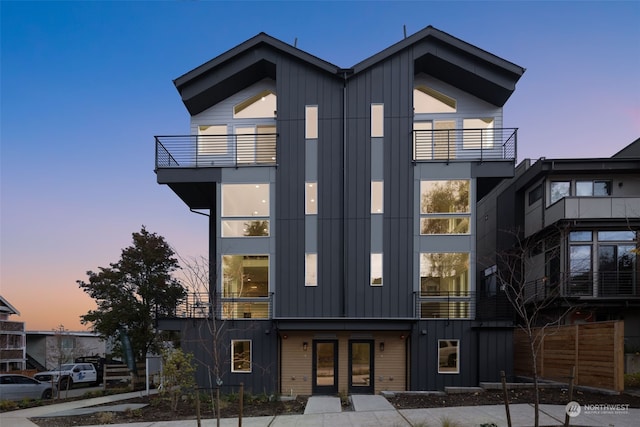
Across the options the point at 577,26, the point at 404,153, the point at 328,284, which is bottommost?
the point at 328,284

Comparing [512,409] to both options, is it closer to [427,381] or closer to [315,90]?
[427,381]

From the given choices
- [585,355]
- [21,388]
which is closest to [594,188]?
[585,355]

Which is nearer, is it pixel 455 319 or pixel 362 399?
pixel 362 399

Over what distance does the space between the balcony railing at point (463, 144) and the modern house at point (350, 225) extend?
56 millimetres

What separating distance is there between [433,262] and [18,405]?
51.1ft

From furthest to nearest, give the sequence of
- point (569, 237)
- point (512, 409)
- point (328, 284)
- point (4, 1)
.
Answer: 1. point (569, 237)
2. point (328, 284)
3. point (4, 1)
4. point (512, 409)

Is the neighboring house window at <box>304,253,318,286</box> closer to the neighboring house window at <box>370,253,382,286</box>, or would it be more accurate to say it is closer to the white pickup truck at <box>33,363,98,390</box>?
the neighboring house window at <box>370,253,382,286</box>

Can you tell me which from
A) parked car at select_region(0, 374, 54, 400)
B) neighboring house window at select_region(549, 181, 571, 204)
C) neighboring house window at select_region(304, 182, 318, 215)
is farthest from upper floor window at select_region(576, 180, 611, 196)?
parked car at select_region(0, 374, 54, 400)

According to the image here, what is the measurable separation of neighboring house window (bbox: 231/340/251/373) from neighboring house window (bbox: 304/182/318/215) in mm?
5348

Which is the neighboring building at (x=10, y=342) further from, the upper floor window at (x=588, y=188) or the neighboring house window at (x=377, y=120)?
the upper floor window at (x=588, y=188)

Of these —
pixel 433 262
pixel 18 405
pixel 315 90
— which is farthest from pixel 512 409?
pixel 18 405

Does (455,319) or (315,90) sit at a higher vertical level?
(315,90)

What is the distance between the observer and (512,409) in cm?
978

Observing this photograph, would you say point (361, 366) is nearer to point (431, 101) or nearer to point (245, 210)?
point (245, 210)
